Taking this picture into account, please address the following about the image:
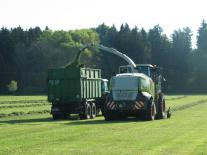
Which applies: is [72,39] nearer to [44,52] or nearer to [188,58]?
[44,52]

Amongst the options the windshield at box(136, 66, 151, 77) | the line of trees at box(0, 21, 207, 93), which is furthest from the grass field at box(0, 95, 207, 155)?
the line of trees at box(0, 21, 207, 93)

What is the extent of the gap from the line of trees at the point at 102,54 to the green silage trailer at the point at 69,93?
303 feet

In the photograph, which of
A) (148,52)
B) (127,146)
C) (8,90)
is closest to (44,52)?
(8,90)

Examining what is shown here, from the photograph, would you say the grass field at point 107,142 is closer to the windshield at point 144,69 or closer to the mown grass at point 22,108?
the windshield at point 144,69

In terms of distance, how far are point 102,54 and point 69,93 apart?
100990 mm

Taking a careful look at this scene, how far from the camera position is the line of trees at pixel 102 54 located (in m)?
136

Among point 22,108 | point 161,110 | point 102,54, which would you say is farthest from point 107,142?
point 102,54

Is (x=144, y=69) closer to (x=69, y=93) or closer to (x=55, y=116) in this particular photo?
(x=69, y=93)

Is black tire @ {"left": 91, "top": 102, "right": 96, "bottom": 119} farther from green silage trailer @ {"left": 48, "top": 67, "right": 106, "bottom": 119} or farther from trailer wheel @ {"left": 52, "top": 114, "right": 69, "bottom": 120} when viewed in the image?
trailer wheel @ {"left": 52, "top": 114, "right": 69, "bottom": 120}

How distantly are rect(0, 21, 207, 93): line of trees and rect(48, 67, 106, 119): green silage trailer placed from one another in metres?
92.3

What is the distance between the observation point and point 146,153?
1688 cm

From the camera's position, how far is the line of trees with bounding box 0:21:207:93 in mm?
136500

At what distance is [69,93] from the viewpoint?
125ft

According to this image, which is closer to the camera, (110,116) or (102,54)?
(110,116)
